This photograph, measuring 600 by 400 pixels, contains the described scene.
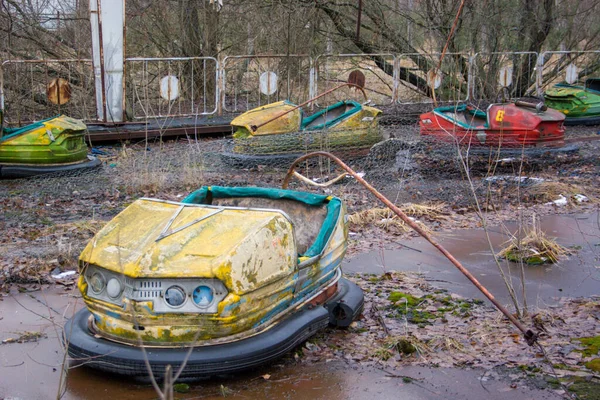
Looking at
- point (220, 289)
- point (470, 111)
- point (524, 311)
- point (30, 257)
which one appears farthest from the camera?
point (470, 111)

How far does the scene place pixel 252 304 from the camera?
301 cm

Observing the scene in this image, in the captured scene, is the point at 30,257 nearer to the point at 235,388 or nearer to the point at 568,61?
the point at 235,388

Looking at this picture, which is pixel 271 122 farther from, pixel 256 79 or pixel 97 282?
pixel 97 282

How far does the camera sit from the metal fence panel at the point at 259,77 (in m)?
13.0

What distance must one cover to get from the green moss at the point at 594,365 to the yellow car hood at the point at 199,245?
4.71 ft

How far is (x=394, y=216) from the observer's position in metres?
Answer: 6.02

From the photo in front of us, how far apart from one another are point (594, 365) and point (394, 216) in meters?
3.01

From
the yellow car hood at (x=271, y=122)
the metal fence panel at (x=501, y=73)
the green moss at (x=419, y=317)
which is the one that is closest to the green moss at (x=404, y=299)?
the green moss at (x=419, y=317)

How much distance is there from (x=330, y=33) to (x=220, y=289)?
469 inches

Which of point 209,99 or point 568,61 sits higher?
point 568,61

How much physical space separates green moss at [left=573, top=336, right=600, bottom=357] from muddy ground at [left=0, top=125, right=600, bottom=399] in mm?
14

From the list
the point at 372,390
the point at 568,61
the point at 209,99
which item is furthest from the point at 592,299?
the point at 568,61

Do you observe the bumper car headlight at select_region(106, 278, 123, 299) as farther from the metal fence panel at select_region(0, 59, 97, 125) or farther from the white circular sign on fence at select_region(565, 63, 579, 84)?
the white circular sign on fence at select_region(565, 63, 579, 84)

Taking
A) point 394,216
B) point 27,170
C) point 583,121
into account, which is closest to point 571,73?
point 583,121
